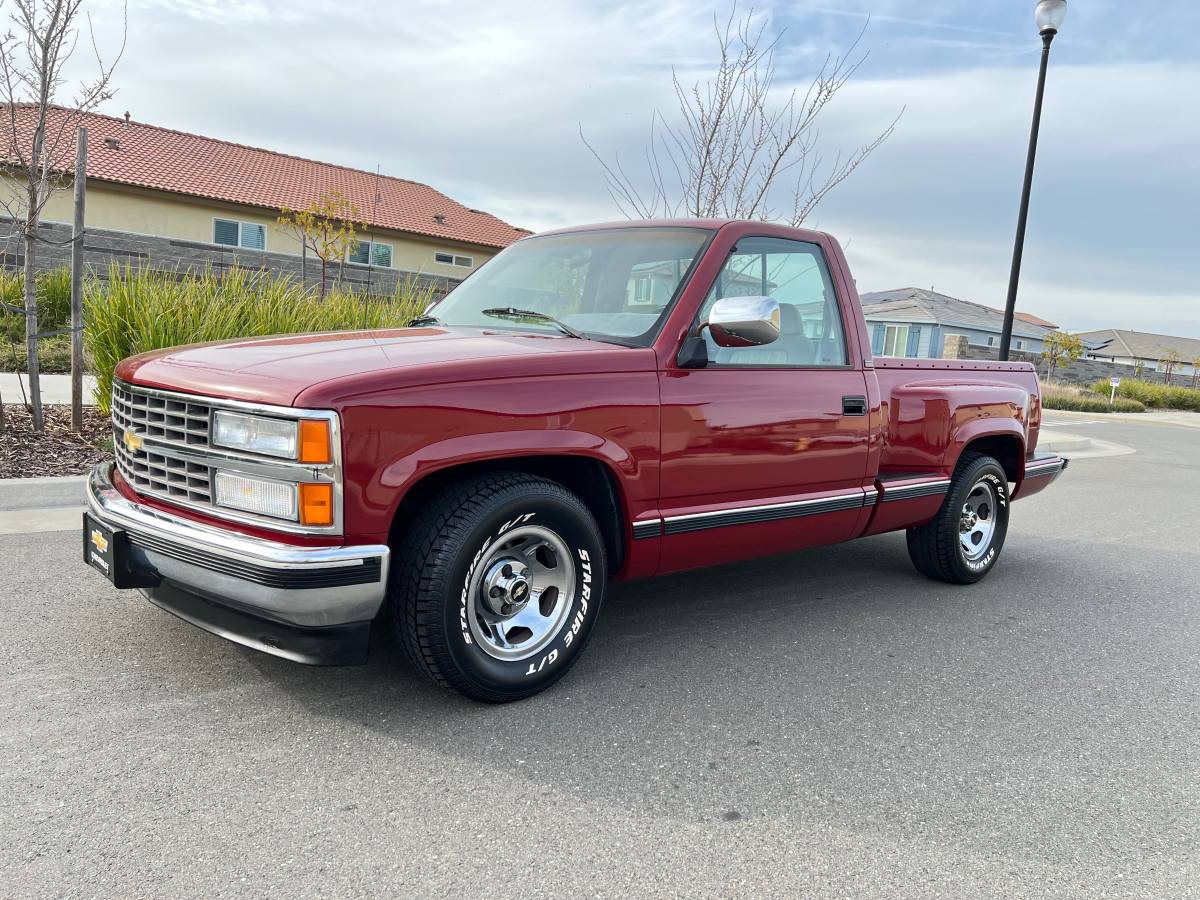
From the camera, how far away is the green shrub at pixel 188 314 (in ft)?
24.9

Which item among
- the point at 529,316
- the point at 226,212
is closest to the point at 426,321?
the point at 529,316

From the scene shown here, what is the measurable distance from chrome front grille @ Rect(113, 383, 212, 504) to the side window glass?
6.93ft

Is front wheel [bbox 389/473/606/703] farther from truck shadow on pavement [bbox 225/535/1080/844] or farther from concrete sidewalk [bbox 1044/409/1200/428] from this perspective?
concrete sidewalk [bbox 1044/409/1200/428]

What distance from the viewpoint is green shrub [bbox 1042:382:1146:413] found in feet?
85.8

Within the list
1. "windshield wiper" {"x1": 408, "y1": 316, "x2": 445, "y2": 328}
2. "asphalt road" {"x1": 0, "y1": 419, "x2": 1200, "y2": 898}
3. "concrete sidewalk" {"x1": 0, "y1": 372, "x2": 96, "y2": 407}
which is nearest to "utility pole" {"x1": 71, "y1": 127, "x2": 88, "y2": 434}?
"concrete sidewalk" {"x1": 0, "y1": 372, "x2": 96, "y2": 407}

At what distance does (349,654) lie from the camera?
292 cm

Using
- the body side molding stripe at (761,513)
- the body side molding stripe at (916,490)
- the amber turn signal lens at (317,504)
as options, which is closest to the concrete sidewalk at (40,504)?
the amber turn signal lens at (317,504)

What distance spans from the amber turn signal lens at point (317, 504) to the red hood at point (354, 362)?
0.26 m

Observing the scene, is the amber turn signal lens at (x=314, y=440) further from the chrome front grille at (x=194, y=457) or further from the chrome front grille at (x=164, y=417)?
the chrome front grille at (x=164, y=417)

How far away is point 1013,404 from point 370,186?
27.3 m

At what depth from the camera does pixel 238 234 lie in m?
23.6

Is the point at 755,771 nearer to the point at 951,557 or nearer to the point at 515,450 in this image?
the point at 515,450

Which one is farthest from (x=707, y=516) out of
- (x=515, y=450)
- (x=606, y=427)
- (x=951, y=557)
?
(x=951, y=557)

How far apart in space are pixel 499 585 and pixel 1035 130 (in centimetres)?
1338
